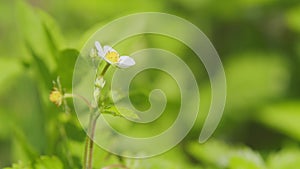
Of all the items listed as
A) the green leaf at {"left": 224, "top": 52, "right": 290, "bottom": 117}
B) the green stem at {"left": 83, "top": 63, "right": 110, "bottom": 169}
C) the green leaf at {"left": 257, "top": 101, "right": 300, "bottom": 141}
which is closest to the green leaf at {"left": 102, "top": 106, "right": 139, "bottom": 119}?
the green stem at {"left": 83, "top": 63, "right": 110, "bottom": 169}

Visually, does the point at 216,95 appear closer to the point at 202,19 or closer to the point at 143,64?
the point at 143,64

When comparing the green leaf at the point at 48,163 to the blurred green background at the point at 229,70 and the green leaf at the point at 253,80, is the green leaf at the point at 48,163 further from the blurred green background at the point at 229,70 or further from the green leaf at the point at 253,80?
the green leaf at the point at 253,80

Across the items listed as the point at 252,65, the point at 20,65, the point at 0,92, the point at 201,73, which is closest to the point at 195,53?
the point at 201,73

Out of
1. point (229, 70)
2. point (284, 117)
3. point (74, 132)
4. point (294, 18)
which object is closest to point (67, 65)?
point (74, 132)

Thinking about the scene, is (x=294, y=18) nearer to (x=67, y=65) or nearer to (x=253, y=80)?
(x=253, y=80)

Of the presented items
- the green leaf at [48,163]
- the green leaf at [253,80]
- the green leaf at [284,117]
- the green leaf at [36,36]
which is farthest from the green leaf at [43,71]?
the green leaf at [253,80]

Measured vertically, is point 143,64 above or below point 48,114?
above

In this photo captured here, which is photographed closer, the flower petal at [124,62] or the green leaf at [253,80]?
the flower petal at [124,62]

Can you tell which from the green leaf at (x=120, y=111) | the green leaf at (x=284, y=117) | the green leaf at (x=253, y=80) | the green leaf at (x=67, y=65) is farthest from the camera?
the green leaf at (x=253, y=80)
